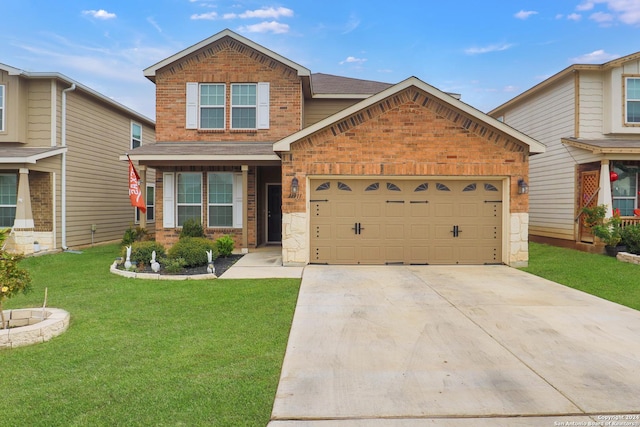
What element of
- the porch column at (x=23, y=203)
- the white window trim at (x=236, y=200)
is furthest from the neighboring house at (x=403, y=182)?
the porch column at (x=23, y=203)

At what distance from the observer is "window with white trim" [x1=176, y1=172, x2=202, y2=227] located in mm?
13109

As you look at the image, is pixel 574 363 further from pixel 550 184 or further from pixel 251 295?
pixel 550 184

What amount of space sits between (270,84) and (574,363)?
464 inches

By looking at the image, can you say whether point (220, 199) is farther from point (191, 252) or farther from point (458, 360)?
point (458, 360)

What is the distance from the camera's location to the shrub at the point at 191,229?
479 inches

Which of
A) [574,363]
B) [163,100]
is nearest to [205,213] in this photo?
[163,100]

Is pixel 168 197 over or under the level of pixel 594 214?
over

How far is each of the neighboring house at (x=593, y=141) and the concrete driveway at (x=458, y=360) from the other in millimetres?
6952

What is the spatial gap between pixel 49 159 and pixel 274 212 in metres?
7.60

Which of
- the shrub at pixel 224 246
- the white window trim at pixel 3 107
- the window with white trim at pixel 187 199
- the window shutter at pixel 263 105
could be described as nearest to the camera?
the shrub at pixel 224 246

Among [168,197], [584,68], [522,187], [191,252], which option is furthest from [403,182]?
[584,68]

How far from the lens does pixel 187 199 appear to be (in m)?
13.1

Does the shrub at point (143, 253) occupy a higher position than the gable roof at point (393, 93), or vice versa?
the gable roof at point (393, 93)

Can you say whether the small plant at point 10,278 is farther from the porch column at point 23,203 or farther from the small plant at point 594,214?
the small plant at point 594,214
